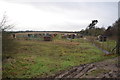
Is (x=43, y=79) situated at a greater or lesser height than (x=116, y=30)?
lesser

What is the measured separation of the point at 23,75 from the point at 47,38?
34.5 m

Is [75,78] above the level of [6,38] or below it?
below

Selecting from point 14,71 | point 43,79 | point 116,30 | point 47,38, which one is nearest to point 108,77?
point 43,79

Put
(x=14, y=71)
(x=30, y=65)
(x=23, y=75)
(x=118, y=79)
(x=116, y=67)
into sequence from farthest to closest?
1. (x=30, y=65)
2. (x=14, y=71)
3. (x=23, y=75)
4. (x=116, y=67)
5. (x=118, y=79)

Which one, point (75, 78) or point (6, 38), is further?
point (6, 38)

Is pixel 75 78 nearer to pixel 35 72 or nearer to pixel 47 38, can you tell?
pixel 35 72

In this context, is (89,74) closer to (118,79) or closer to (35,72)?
(118,79)

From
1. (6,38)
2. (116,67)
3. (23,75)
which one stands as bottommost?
(23,75)

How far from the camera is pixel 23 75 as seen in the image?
51.9 ft

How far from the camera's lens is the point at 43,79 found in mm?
13969

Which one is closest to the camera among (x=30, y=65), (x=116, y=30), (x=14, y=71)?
(x=14, y=71)

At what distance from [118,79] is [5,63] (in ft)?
32.6

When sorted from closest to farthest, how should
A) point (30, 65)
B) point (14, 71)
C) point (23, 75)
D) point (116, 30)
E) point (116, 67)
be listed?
point (116, 67), point (23, 75), point (14, 71), point (30, 65), point (116, 30)

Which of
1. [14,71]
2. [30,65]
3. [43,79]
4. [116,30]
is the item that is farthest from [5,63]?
[116,30]
